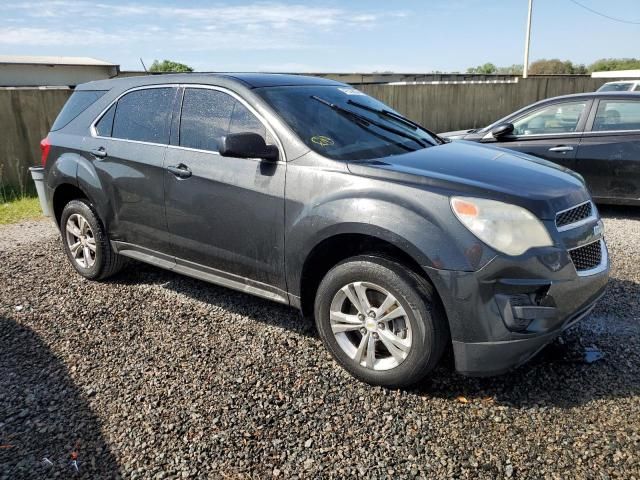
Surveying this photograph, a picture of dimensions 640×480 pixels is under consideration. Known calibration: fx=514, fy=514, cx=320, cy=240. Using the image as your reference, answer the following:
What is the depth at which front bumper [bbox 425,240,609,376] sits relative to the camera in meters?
2.62

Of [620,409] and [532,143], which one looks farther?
[532,143]

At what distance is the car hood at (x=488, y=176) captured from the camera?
278 centimetres

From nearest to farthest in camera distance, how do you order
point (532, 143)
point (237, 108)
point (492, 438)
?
point (492, 438) < point (237, 108) < point (532, 143)

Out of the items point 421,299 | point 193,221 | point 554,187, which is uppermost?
point 554,187

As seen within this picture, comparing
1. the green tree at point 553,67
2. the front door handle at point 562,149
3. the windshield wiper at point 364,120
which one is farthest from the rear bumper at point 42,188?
the green tree at point 553,67

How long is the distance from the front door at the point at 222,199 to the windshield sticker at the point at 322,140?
28 centimetres

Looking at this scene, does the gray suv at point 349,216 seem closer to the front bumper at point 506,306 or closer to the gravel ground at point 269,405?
the front bumper at point 506,306

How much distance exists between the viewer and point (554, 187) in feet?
9.85

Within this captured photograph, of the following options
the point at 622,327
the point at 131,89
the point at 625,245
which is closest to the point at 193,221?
the point at 131,89

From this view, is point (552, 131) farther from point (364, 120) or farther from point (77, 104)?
point (77, 104)

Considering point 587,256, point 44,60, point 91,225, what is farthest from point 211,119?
point 44,60

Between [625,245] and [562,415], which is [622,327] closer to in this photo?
[562,415]

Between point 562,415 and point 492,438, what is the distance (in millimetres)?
457

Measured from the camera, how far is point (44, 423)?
2811mm
